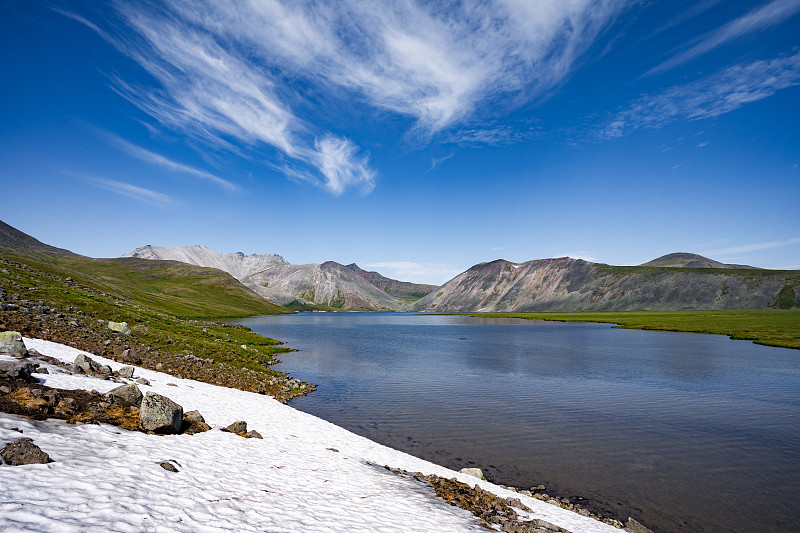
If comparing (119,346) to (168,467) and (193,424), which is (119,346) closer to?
(193,424)

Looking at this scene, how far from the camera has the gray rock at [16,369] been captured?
48.2ft

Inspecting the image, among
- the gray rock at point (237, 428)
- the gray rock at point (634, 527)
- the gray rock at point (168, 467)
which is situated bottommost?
the gray rock at point (634, 527)

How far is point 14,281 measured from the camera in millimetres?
41812

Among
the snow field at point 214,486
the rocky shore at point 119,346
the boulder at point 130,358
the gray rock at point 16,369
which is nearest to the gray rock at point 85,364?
the snow field at point 214,486

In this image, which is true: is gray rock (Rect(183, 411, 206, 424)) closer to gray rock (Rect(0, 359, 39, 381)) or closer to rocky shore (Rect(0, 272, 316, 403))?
gray rock (Rect(0, 359, 39, 381))

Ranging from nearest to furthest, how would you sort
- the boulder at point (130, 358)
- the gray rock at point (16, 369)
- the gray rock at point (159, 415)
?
the gray rock at point (16, 369) < the gray rock at point (159, 415) < the boulder at point (130, 358)

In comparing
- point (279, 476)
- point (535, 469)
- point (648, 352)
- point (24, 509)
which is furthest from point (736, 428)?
point (648, 352)

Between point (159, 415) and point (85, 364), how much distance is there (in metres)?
9.24

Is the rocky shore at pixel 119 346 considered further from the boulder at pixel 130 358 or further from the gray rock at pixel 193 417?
the gray rock at pixel 193 417

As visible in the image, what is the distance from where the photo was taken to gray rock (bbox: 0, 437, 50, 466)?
915 cm

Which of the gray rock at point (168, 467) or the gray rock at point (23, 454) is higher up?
the gray rock at point (23, 454)

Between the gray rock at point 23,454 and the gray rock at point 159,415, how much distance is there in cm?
524

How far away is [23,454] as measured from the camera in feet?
30.7

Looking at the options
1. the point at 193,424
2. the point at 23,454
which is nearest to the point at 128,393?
the point at 193,424
